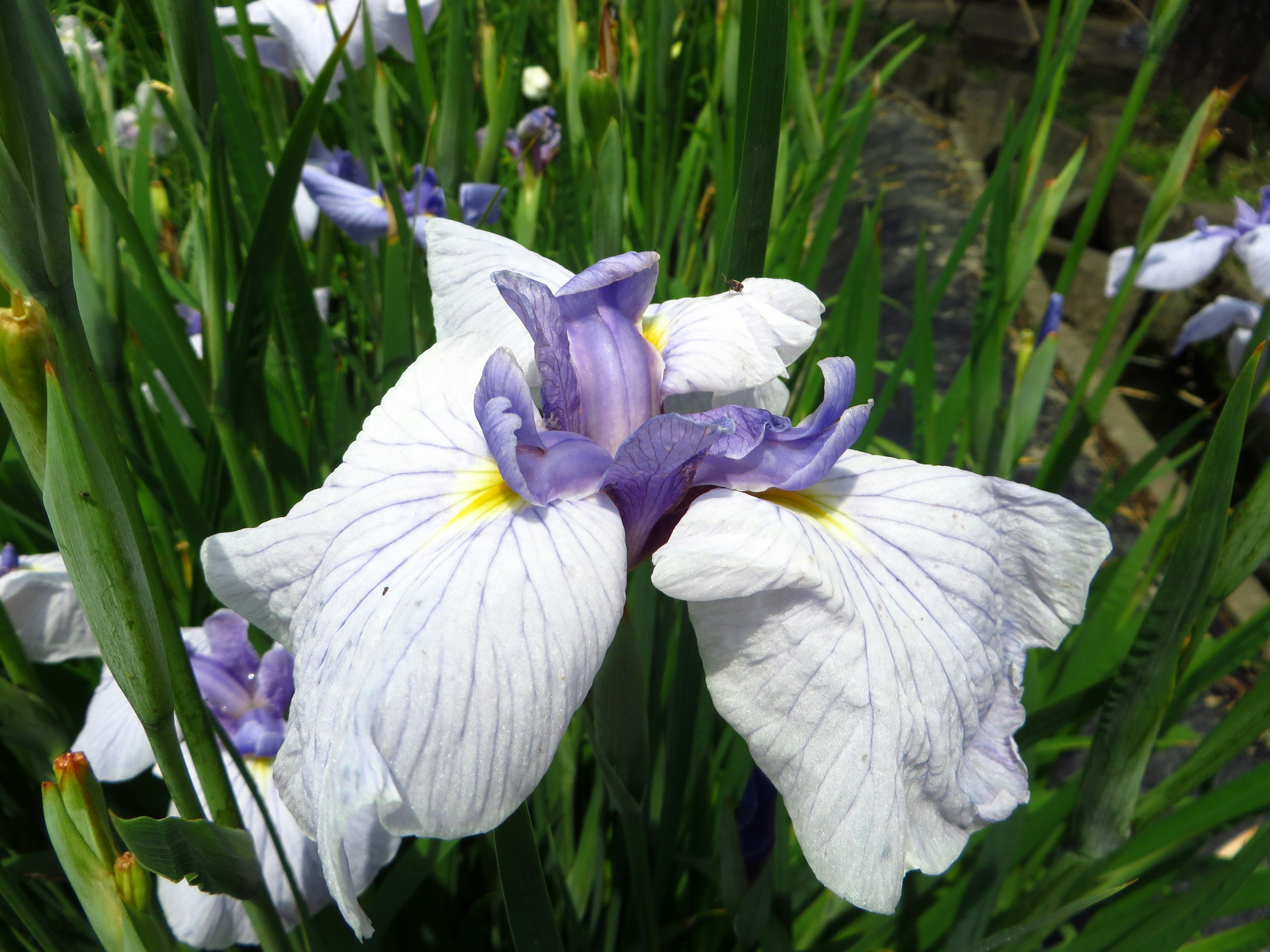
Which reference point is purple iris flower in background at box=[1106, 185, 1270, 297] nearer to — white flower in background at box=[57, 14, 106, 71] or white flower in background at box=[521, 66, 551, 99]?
white flower in background at box=[521, 66, 551, 99]

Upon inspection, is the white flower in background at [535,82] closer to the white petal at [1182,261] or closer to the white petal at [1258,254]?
the white petal at [1182,261]

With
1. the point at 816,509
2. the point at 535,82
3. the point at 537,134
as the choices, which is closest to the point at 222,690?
the point at 816,509

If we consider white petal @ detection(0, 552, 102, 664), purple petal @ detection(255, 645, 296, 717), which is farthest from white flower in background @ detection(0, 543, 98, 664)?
purple petal @ detection(255, 645, 296, 717)

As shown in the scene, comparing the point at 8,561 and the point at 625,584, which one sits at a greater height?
the point at 625,584

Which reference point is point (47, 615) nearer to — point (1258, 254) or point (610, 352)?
point (610, 352)

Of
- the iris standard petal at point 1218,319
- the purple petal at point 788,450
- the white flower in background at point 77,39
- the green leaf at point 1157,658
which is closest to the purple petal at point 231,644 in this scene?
the purple petal at point 788,450

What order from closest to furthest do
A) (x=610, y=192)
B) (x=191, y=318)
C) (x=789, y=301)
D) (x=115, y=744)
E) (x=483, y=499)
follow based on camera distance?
(x=483, y=499) < (x=789, y=301) < (x=115, y=744) < (x=610, y=192) < (x=191, y=318)

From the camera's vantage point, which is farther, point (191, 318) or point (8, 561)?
point (191, 318)
